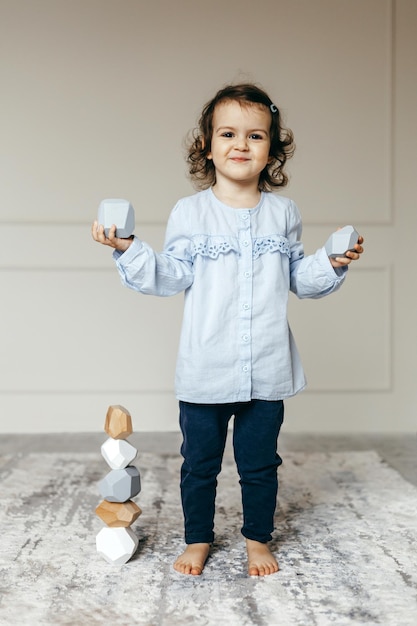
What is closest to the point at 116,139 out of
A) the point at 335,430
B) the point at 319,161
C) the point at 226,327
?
the point at 319,161

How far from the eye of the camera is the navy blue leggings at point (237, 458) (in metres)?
1.46

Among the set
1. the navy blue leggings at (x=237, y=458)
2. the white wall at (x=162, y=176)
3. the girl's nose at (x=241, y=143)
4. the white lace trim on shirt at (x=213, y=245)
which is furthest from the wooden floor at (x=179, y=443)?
the girl's nose at (x=241, y=143)

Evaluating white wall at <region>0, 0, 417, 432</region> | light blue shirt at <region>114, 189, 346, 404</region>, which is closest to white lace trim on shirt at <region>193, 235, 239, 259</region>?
light blue shirt at <region>114, 189, 346, 404</region>

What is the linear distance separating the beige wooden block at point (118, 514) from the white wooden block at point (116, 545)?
1cm

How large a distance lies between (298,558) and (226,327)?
1.57 ft

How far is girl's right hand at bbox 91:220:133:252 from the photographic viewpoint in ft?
4.41

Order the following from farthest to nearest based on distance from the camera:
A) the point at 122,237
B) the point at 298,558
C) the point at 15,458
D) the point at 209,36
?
1. the point at 209,36
2. the point at 15,458
3. the point at 298,558
4. the point at 122,237

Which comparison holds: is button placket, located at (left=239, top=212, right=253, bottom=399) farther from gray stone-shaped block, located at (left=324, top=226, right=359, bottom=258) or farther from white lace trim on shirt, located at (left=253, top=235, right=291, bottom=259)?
gray stone-shaped block, located at (left=324, top=226, right=359, bottom=258)

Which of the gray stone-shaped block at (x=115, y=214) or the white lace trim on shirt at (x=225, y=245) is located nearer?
the gray stone-shaped block at (x=115, y=214)

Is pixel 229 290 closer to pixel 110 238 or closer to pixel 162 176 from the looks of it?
pixel 110 238

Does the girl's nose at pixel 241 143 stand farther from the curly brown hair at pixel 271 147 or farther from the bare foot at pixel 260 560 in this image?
the bare foot at pixel 260 560

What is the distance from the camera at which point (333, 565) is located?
4.72 feet

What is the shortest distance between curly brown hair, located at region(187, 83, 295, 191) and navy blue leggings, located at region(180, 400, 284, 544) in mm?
472

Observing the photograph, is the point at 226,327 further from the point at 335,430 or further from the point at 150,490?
the point at 335,430
